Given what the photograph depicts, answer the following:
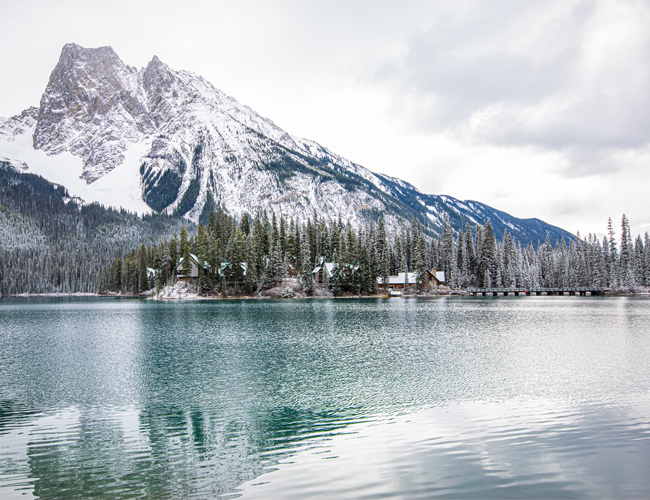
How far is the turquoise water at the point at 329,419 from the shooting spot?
11836mm

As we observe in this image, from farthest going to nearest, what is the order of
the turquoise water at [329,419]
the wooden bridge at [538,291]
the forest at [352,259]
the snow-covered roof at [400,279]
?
the wooden bridge at [538,291] < the snow-covered roof at [400,279] < the forest at [352,259] < the turquoise water at [329,419]

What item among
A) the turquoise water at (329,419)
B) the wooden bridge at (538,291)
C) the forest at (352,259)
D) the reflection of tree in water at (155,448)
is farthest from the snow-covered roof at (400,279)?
the reflection of tree in water at (155,448)

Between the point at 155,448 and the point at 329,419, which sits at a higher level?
the point at 155,448

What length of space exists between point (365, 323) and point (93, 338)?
32532 mm

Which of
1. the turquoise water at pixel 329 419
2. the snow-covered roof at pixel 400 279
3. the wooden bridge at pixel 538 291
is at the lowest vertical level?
the turquoise water at pixel 329 419

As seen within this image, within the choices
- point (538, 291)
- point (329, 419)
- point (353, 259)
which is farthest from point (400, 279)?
point (329, 419)

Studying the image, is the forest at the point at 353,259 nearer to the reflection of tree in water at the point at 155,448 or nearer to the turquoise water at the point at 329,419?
the turquoise water at the point at 329,419

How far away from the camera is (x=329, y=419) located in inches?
714

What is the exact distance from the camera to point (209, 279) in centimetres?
11956

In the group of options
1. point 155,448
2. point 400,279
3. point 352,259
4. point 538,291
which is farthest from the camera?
point 538,291

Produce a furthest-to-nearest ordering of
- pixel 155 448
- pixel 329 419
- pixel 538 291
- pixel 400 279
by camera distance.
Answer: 1. pixel 538 291
2. pixel 400 279
3. pixel 329 419
4. pixel 155 448

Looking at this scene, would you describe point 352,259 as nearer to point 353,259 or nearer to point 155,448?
point 353,259

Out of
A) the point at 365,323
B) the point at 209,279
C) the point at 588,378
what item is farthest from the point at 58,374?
the point at 209,279

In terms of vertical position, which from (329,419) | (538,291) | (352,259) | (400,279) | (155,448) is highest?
(352,259)
